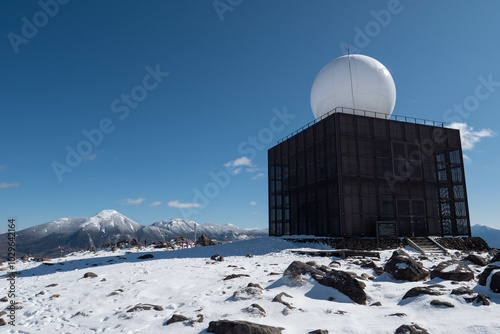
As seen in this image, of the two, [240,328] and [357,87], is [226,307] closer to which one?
[240,328]

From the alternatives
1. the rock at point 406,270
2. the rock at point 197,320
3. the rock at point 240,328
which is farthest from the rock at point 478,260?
the rock at point 197,320

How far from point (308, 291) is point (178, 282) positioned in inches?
195

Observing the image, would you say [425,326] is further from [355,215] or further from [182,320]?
[355,215]

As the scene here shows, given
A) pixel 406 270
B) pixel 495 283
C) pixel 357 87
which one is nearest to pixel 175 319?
pixel 406 270

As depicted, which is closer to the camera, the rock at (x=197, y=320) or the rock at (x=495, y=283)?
the rock at (x=197, y=320)

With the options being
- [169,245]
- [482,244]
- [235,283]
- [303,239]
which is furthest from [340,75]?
[235,283]

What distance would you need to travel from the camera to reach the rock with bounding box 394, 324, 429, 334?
6.59 m

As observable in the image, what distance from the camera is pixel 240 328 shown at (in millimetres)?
6930

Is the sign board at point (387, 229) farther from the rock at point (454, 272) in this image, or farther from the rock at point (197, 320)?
the rock at point (197, 320)

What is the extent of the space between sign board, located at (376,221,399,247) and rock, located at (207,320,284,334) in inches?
908

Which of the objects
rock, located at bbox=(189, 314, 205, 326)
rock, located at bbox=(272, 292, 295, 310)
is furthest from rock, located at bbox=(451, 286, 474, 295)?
rock, located at bbox=(189, 314, 205, 326)

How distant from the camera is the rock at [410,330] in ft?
21.6

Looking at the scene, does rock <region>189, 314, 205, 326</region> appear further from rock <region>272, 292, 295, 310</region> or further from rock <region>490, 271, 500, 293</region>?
rock <region>490, 271, 500, 293</region>

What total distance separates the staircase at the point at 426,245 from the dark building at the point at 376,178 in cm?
169
